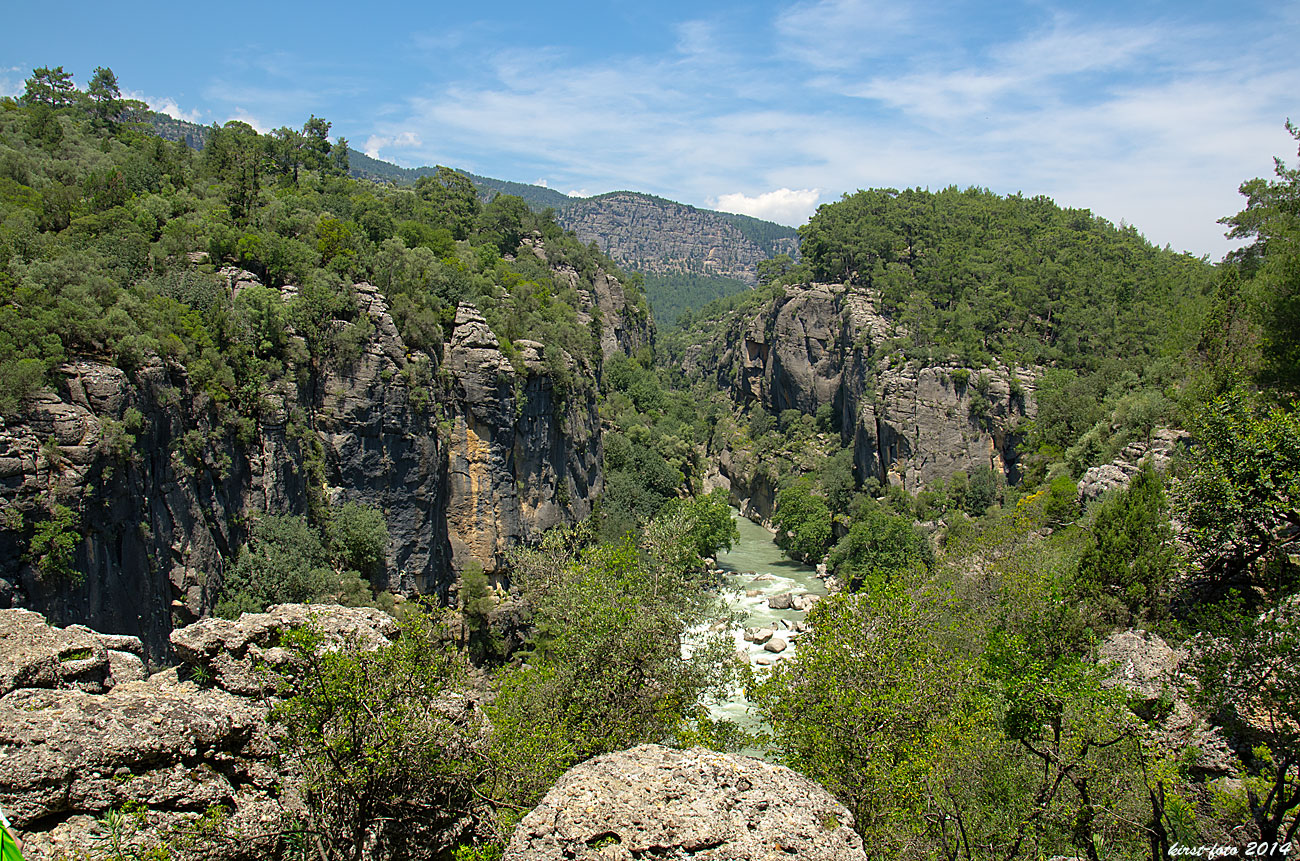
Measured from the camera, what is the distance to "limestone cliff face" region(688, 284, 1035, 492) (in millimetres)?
58000

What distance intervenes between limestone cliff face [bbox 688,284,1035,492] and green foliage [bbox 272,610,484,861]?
5321 cm

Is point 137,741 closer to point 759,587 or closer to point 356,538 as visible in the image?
point 356,538

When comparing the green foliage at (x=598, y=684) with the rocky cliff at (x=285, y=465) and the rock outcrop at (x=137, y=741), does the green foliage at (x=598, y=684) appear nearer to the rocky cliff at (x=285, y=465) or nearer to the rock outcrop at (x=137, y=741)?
the rock outcrop at (x=137, y=741)

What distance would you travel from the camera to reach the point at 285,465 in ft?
86.9

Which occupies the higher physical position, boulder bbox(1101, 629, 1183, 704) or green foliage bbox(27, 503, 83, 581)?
green foliage bbox(27, 503, 83, 581)

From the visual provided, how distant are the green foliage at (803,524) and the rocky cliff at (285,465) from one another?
58.7 ft

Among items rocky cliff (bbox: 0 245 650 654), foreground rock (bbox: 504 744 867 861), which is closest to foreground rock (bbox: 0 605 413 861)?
foreground rock (bbox: 504 744 867 861)

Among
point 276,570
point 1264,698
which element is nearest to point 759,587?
point 276,570

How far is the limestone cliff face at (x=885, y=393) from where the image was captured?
58.0m

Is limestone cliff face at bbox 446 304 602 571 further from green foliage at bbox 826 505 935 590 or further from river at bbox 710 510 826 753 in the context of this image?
green foliage at bbox 826 505 935 590

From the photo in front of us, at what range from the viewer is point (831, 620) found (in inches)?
599

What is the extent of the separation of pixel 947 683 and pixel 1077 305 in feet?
197

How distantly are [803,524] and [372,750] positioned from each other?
5003cm

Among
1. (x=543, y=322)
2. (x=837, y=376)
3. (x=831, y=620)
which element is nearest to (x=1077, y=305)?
(x=837, y=376)
